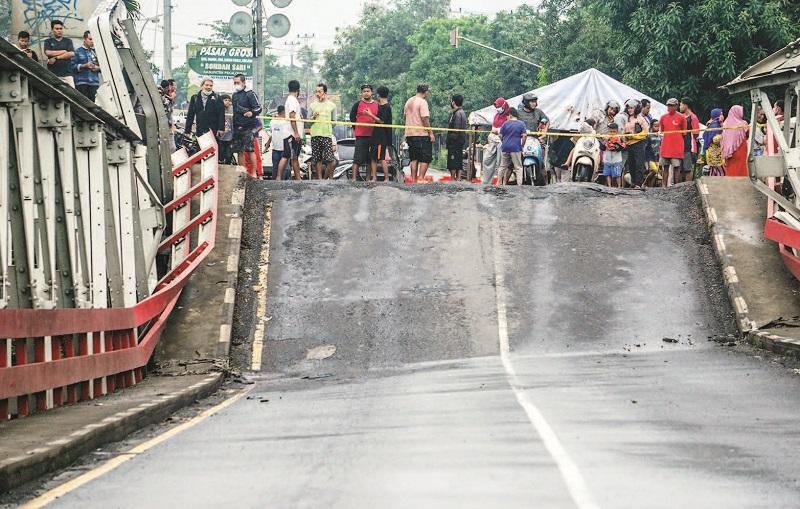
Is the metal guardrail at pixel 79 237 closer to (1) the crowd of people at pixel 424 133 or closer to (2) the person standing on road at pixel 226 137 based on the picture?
(2) the person standing on road at pixel 226 137

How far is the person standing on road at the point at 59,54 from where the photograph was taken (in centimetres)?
1916

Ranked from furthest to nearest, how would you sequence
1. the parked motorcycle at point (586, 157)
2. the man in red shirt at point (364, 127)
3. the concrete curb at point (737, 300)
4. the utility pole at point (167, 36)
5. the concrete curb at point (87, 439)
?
1. the utility pole at point (167, 36)
2. the parked motorcycle at point (586, 157)
3. the man in red shirt at point (364, 127)
4. the concrete curb at point (737, 300)
5. the concrete curb at point (87, 439)

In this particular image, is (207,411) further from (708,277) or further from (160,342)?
Result: (708,277)

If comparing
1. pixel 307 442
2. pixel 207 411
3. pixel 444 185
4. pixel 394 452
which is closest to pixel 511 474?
pixel 394 452

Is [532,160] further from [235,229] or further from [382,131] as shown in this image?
[235,229]

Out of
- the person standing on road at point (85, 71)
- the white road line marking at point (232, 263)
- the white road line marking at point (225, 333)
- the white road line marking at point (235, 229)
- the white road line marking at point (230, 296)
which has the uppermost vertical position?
the person standing on road at point (85, 71)

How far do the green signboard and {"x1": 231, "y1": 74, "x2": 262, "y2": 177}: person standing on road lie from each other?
1408 inches

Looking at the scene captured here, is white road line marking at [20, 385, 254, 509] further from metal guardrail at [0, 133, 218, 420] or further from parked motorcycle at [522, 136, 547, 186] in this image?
parked motorcycle at [522, 136, 547, 186]

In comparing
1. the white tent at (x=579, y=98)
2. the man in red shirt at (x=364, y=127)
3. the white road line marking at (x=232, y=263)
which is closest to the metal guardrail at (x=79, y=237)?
the white road line marking at (x=232, y=263)

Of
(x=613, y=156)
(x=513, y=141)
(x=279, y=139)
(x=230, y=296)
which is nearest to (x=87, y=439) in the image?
(x=230, y=296)

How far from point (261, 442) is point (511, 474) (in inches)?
96.4

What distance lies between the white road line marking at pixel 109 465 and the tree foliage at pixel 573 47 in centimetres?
2599

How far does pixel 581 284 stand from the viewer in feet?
59.6

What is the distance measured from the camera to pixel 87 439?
9000 millimetres
